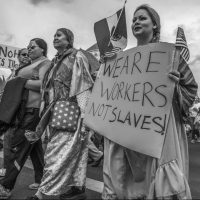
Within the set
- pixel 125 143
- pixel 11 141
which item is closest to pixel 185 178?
pixel 125 143

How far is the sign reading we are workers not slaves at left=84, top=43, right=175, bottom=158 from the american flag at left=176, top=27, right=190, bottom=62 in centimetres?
6

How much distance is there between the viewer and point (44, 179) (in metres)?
3.31

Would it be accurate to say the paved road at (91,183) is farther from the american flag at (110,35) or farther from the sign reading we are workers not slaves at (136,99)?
the american flag at (110,35)

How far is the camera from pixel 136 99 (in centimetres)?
272

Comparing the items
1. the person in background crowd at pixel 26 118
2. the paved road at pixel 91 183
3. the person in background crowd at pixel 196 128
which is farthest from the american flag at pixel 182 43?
the person in background crowd at pixel 196 128

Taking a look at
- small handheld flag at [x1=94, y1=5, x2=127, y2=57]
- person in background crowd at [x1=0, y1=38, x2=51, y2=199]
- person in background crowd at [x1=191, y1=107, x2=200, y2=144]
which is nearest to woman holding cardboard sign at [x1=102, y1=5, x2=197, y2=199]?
small handheld flag at [x1=94, y1=5, x2=127, y2=57]

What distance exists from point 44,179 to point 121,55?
133cm

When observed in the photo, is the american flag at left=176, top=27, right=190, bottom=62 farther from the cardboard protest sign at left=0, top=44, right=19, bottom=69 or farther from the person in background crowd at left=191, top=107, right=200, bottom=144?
the person in background crowd at left=191, top=107, right=200, bottom=144

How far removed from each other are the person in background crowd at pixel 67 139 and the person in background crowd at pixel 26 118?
0.21 metres

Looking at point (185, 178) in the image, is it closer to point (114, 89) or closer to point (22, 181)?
point (114, 89)

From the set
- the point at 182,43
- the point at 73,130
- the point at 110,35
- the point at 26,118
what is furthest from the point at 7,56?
the point at 182,43

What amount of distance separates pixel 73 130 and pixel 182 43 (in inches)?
54.4

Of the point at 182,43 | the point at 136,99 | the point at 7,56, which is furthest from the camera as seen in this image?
the point at 7,56

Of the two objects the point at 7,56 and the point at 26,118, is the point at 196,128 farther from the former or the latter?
the point at 26,118
